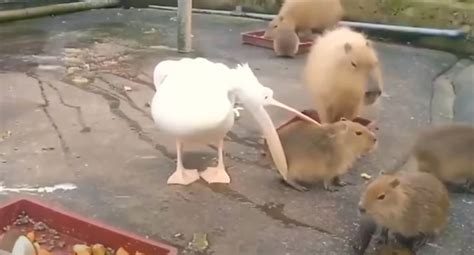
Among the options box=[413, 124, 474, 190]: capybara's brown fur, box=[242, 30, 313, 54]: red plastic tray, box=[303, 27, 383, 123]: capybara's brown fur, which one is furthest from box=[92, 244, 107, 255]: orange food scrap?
box=[242, 30, 313, 54]: red plastic tray

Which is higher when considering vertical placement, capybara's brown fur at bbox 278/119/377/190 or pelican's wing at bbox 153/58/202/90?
pelican's wing at bbox 153/58/202/90

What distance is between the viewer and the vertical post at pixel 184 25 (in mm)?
4031

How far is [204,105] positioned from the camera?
2137 mm

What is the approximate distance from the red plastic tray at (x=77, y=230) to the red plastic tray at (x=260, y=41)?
102 inches

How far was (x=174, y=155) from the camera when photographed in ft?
8.30

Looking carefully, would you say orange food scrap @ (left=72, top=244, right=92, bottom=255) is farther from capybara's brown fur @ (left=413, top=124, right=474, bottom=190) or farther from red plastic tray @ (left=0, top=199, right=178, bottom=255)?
capybara's brown fur @ (left=413, top=124, right=474, bottom=190)

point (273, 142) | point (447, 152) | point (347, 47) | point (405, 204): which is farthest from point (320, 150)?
point (347, 47)

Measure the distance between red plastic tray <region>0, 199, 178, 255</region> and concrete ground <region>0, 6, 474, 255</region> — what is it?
19 cm

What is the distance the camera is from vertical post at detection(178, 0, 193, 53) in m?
4.03

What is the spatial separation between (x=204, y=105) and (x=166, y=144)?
53cm

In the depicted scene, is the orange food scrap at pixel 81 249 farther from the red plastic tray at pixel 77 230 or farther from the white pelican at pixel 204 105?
the white pelican at pixel 204 105

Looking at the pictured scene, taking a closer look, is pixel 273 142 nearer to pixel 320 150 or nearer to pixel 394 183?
pixel 320 150

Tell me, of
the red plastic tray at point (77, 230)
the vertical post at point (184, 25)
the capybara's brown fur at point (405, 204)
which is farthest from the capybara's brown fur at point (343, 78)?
the vertical post at point (184, 25)

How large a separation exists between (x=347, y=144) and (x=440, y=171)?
0.95ft
